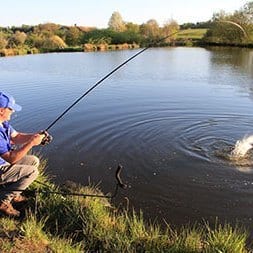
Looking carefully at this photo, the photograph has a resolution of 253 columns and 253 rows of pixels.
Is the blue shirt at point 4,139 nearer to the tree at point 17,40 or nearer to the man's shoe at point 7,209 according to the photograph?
the man's shoe at point 7,209

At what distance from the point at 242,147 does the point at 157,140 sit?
239 cm

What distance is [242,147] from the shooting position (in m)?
10.5

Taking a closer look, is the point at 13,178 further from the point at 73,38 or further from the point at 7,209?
the point at 73,38

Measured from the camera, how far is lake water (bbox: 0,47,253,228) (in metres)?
7.95

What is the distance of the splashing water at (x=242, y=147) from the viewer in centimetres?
1009

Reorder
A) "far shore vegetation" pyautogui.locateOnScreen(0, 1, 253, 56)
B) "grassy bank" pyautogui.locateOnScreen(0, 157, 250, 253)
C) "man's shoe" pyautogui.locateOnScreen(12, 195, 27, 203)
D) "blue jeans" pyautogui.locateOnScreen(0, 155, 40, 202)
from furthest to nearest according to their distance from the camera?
"far shore vegetation" pyautogui.locateOnScreen(0, 1, 253, 56) → "man's shoe" pyautogui.locateOnScreen(12, 195, 27, 203) → "blue jeans" pyautogui.locateOnScreen(0, 155, 40, 202) → "grassy bank" pyautogui.locateOnScreen(0, 157, 250, 253)

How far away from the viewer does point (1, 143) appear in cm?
575

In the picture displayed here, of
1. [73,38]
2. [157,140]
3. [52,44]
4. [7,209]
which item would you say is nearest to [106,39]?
[73,38]

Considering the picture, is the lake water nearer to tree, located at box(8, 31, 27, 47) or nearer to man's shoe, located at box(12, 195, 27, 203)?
man's shoe, located at box(12, 195, 27, 203)

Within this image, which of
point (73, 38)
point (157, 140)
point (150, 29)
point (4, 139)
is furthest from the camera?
Result: point (150, 29)

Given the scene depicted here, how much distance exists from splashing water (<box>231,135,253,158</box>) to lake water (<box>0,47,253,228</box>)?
0.83ft

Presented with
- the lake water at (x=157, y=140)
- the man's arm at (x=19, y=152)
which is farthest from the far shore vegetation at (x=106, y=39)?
the man's arm at (x=19, y=152)

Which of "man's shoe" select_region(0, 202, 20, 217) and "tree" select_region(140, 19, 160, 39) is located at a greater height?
"tree" select_region(140, 19, 160, 39)

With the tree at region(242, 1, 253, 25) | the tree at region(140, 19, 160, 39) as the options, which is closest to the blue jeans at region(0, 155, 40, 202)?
the tree at region(242, 1, 253, 25)
